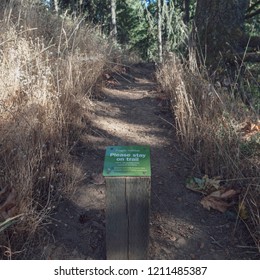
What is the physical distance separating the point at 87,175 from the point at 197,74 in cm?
200

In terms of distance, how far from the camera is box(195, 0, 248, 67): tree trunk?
13.6 ft

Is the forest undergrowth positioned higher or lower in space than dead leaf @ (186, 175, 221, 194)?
higher

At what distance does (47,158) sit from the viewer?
2617 mm

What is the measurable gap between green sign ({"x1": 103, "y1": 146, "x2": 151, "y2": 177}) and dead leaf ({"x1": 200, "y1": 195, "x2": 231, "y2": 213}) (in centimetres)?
84

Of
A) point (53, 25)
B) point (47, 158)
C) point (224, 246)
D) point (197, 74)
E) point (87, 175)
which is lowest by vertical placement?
point (224, 246)

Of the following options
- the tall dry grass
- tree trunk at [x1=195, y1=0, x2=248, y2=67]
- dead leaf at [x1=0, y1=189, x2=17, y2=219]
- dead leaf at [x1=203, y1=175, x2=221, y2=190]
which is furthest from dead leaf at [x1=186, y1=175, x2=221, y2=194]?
tree trunk at [x1=195, y1=0, x2=248, y2=67]

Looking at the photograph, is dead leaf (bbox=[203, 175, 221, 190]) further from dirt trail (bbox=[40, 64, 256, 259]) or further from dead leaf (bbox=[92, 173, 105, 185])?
dead leaf (bbox=[92, 173, 105, 185])

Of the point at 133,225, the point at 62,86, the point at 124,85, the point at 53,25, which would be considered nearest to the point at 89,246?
the point at 133,225

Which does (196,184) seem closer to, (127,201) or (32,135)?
(127,201)

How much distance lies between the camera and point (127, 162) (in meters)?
1.82

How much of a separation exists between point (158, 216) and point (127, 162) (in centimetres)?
74

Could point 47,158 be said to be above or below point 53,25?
below

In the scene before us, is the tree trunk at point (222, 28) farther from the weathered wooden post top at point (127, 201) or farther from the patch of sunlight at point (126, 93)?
the weathered wooden post top at point (127, 201)

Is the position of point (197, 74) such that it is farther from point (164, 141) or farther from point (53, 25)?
point (53, 25)
